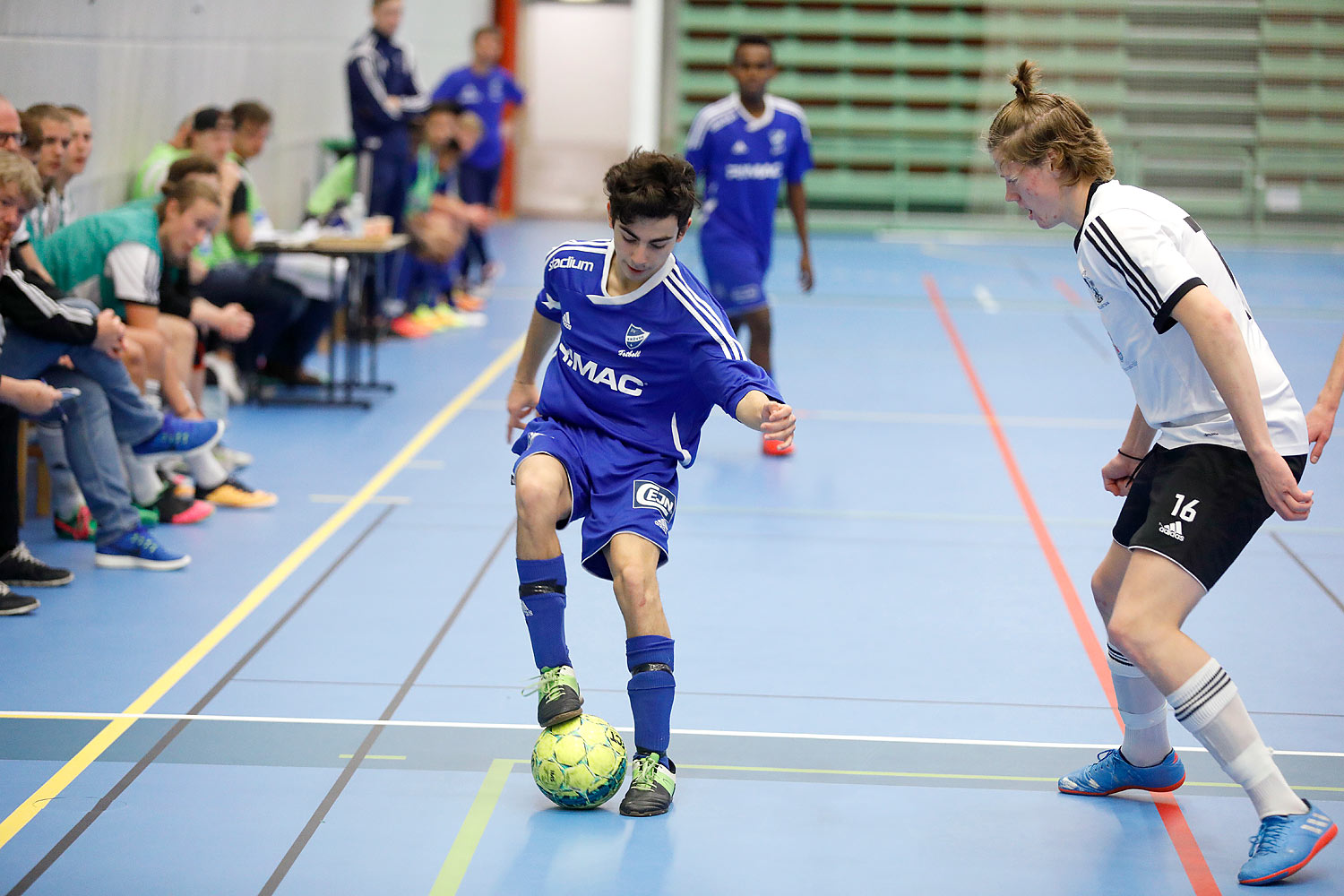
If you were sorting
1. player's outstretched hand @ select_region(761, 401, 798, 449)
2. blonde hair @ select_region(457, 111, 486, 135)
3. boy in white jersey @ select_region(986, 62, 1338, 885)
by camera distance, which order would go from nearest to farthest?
1. boy in white jersey @ select_region(986, 62, 1338, 885)
2. player's outstretched hand @ select_region(761, 401, 798, 449)
3. blonde hair @ select_region(457, 111, 486, 135)

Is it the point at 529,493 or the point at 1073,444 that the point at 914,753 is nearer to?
the point at 529,493

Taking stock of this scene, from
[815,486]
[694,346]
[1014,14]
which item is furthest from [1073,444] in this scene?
[1014,14]

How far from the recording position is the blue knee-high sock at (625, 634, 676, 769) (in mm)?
3336

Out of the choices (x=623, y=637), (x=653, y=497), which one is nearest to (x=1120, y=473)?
(x=653, y=497)

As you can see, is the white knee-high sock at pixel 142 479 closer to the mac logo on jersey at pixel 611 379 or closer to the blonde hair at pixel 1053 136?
the mac logo on jersey at pixel 611 379

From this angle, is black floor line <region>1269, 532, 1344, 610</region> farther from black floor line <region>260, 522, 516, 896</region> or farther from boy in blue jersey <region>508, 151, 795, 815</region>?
black floor line <region>260, 522, 516, 896</region>

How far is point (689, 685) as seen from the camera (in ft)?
13.9

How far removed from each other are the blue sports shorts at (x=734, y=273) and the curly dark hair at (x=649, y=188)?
13.3 feet

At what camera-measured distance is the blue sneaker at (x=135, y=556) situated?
17.3 ft

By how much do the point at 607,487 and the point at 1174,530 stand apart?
134cm

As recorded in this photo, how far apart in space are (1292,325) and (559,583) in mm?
10132

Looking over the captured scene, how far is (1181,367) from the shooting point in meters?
3.05

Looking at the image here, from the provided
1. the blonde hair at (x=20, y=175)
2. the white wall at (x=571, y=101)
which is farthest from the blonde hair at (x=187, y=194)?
the white wall at (x=571, y=101)

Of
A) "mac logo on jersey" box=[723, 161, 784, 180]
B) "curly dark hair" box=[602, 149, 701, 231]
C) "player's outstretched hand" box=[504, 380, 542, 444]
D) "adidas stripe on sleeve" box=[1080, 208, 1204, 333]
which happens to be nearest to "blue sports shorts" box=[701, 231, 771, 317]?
"mac logo on jersey" box=[723, 161, 784, 180]
